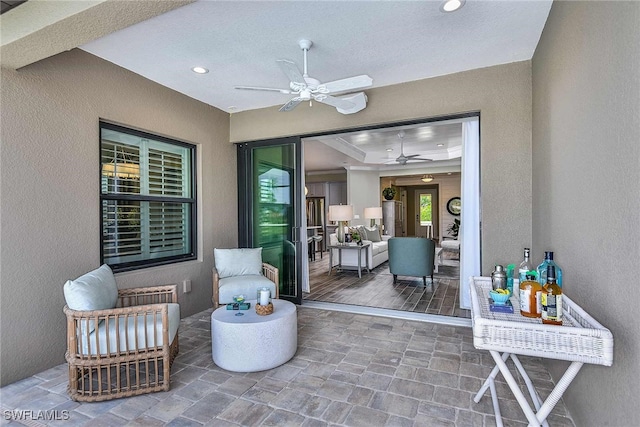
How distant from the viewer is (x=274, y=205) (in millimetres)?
4855

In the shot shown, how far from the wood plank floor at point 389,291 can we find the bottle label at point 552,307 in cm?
255

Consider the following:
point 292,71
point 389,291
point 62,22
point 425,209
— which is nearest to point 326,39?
point 292,71

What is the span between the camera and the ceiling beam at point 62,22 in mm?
1909

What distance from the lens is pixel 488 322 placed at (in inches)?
60.8

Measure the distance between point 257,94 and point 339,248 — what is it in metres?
3.67

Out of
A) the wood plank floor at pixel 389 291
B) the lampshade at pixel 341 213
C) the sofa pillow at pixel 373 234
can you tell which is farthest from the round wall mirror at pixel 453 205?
the lampshade at pixel 341 213

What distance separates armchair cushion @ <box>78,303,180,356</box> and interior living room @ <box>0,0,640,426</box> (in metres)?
0.09

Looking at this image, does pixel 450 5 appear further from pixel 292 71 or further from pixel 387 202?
pixel 387 202

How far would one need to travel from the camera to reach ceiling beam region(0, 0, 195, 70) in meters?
1.91

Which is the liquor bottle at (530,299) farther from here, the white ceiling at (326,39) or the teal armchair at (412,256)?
the teal armchair at (412,256)

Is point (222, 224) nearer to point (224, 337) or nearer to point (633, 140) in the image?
point (224, 337)

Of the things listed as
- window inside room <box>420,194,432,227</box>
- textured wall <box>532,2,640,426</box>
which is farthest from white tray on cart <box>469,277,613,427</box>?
window inside room <box>420,194,432,227</box>

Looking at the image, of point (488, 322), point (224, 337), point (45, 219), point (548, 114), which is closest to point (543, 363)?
point (488, 322)

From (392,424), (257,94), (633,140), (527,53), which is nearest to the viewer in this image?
(633,140)
